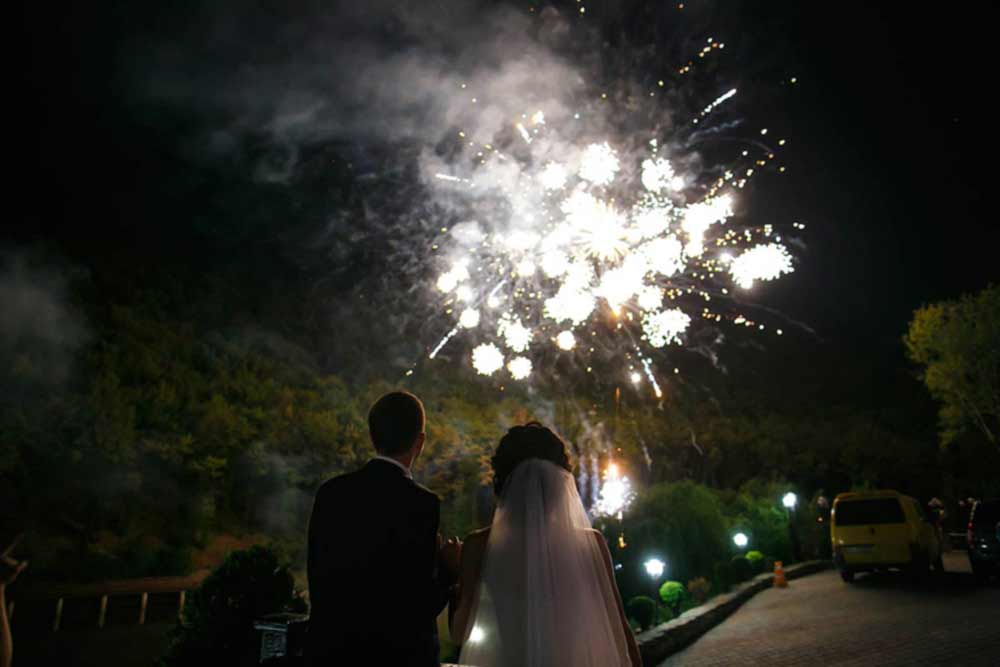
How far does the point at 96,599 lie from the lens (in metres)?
11.3

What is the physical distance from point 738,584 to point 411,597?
14.7 meters

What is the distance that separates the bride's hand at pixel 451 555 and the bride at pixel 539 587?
65cm

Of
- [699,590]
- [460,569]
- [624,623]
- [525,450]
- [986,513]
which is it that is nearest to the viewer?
[460,569]

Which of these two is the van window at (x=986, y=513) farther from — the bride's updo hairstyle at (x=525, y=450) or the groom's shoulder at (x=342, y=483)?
the groom's shoulder at (x=342, y=483)

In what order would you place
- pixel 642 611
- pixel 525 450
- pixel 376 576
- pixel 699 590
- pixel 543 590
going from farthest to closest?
pixel 699 590
pixel 642 611
pixel 525 450
pixel 543 590
pixel 376 576

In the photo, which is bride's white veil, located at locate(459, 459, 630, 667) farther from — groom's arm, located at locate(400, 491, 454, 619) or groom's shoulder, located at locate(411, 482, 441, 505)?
groom's shoulder, located at locate(411, 482, 441, 505)

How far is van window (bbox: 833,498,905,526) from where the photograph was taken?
13.8 meters

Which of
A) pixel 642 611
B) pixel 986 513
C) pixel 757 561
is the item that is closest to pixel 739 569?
pixel 757 561

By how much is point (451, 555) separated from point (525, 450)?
101 centimetres

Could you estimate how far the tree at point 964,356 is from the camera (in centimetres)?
2755

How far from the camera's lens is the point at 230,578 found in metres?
5.09

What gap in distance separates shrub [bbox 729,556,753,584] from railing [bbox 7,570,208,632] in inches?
459

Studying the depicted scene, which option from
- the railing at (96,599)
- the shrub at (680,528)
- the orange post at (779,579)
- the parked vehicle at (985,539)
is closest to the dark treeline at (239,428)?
the railing at (96,599)

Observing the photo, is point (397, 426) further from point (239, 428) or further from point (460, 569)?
point (239, 428)
